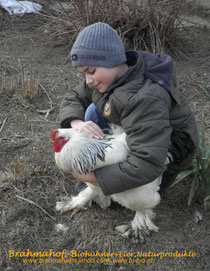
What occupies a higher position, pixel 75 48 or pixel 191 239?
pixel 75 48

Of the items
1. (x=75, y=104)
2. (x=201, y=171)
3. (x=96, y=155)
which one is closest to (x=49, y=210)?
(x=96, y=155)

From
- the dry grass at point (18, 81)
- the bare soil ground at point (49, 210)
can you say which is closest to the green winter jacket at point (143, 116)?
the bare soil ground at point (49, 210)

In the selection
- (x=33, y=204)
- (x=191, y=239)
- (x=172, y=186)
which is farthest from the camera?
(x=172, y=186)

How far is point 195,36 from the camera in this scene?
564cm

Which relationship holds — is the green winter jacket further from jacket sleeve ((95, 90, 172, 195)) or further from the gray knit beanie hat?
the gray knit beanie hat

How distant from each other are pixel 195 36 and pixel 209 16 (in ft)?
4.01

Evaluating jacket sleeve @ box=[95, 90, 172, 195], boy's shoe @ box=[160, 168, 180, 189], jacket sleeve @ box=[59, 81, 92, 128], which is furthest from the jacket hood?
boy's shoe @ box=[160, 168, 180, 189]

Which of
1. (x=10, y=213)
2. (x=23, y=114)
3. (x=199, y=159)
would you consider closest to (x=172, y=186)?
(x=199, y=159)

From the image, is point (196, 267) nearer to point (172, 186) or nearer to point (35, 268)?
point (172, 186)

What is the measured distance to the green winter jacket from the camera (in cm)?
192

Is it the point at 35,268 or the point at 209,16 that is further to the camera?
the point at 209,16

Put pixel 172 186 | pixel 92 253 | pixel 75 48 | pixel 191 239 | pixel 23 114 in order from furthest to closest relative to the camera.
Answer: pixel 23 114
pixel 172 186
pixel 191 239
pixel 92 253
pixel 75 48

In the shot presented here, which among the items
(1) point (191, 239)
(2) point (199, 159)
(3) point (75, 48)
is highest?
(3) point (75, 48)

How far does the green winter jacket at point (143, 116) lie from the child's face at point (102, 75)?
0.06m
